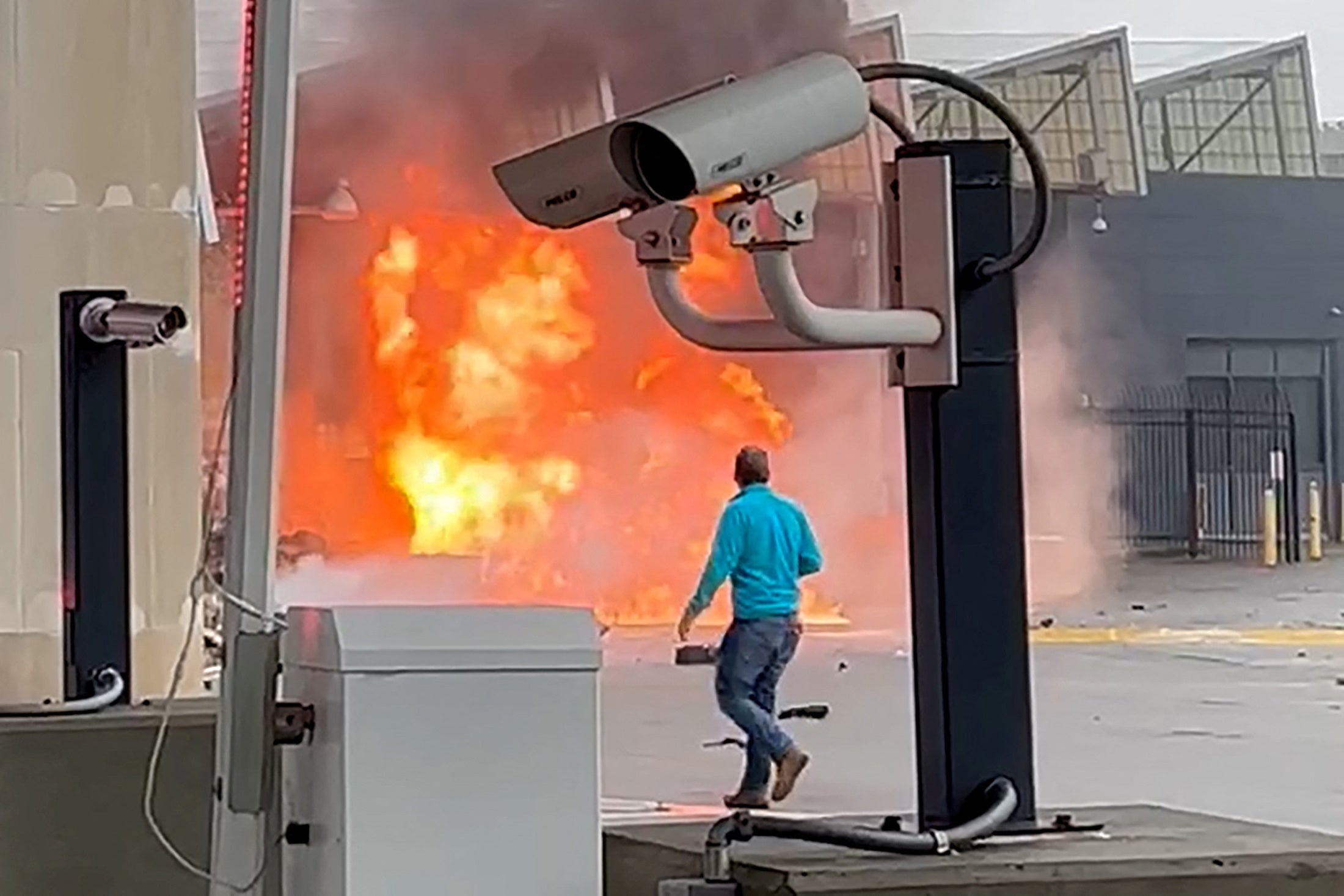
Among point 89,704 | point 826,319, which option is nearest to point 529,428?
point 89,704

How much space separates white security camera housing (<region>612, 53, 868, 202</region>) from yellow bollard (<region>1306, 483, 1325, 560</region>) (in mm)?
14597

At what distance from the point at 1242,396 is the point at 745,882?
15.6 metres

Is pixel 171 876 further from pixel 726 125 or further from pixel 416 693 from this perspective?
pixel 726 125

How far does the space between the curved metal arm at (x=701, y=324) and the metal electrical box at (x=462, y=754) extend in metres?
0.27

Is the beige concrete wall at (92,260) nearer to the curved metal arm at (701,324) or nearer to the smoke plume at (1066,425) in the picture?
the curved metal arm at (701,324)

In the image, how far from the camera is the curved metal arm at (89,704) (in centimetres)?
336

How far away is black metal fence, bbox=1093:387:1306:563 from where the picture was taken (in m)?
16.1

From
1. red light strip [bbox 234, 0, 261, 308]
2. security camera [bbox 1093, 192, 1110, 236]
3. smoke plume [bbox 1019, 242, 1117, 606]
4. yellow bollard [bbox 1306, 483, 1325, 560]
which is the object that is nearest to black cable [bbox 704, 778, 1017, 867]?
red light strip [bbox 234, 0, 261, 308]

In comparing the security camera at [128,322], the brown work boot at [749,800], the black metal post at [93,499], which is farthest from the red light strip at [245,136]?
the brown work boot at [749,800]

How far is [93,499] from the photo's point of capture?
353 cm

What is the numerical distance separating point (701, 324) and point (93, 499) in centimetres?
168

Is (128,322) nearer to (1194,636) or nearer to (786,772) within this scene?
(786,772)

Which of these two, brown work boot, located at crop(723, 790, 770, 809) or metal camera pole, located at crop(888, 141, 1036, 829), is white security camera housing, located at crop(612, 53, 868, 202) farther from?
brown work boot, located at crop(723, 790, 770, 809)

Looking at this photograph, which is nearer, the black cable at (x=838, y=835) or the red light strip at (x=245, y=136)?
the black cable at (x=838, y=835)
